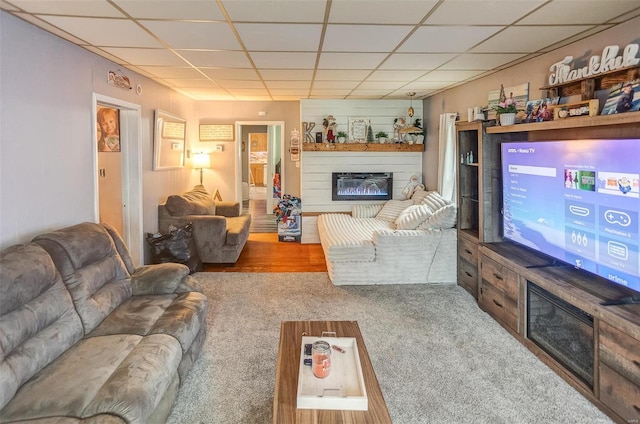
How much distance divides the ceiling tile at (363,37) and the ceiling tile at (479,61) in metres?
0.80

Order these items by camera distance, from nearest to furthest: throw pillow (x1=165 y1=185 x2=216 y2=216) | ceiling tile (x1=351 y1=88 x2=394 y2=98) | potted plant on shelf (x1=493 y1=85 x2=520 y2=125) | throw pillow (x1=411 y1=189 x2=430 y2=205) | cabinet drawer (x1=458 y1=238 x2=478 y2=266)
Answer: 1. potted plant on shelf (x1=493 y1=85 x2=520 y2=125)
2. cabinet drawer (x1=458 y1=238 x2=478 y2=266)
3. throw pillow (x1=165 y1=185 x2=216 y2=216)
4. ceiling tile (x1=351 y1=88 x2=394 y2=98)
5. throw pillow (x1=411 y1=189 x2=430 y2=205)

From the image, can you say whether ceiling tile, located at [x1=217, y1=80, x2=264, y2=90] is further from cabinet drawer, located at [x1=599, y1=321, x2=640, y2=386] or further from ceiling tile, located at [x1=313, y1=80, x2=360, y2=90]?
cabinet drawer, located at [x1=599, y1=321, x2=640, y2=386]

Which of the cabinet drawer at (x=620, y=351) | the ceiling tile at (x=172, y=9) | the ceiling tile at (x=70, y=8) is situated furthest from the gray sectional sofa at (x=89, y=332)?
the cabinet drawer at (x=620, y=351)

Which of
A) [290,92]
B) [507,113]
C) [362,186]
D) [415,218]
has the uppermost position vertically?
[290,92]

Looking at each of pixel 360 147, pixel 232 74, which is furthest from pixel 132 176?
pixel 360 147

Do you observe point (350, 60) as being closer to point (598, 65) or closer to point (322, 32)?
point (322, 32)

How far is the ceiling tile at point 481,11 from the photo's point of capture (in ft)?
7.50

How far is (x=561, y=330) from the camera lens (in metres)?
2.75

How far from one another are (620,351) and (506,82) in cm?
288

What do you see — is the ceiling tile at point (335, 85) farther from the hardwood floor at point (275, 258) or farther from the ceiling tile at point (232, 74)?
the hardwood floor at point (275, 258)

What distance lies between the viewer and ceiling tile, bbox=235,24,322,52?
2.73 m

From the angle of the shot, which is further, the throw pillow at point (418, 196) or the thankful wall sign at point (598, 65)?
the throw pillow at point (418, 196)

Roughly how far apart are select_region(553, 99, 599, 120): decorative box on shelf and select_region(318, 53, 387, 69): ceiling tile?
1.50 metres

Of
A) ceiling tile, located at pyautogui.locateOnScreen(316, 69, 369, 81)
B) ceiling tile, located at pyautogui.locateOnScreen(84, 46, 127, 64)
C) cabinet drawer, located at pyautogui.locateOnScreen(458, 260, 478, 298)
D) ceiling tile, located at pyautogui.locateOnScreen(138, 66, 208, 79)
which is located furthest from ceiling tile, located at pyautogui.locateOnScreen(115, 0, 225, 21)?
cabinet drawer, located at pyautogui.locateOnScreen(458, 260, 478, 298)
